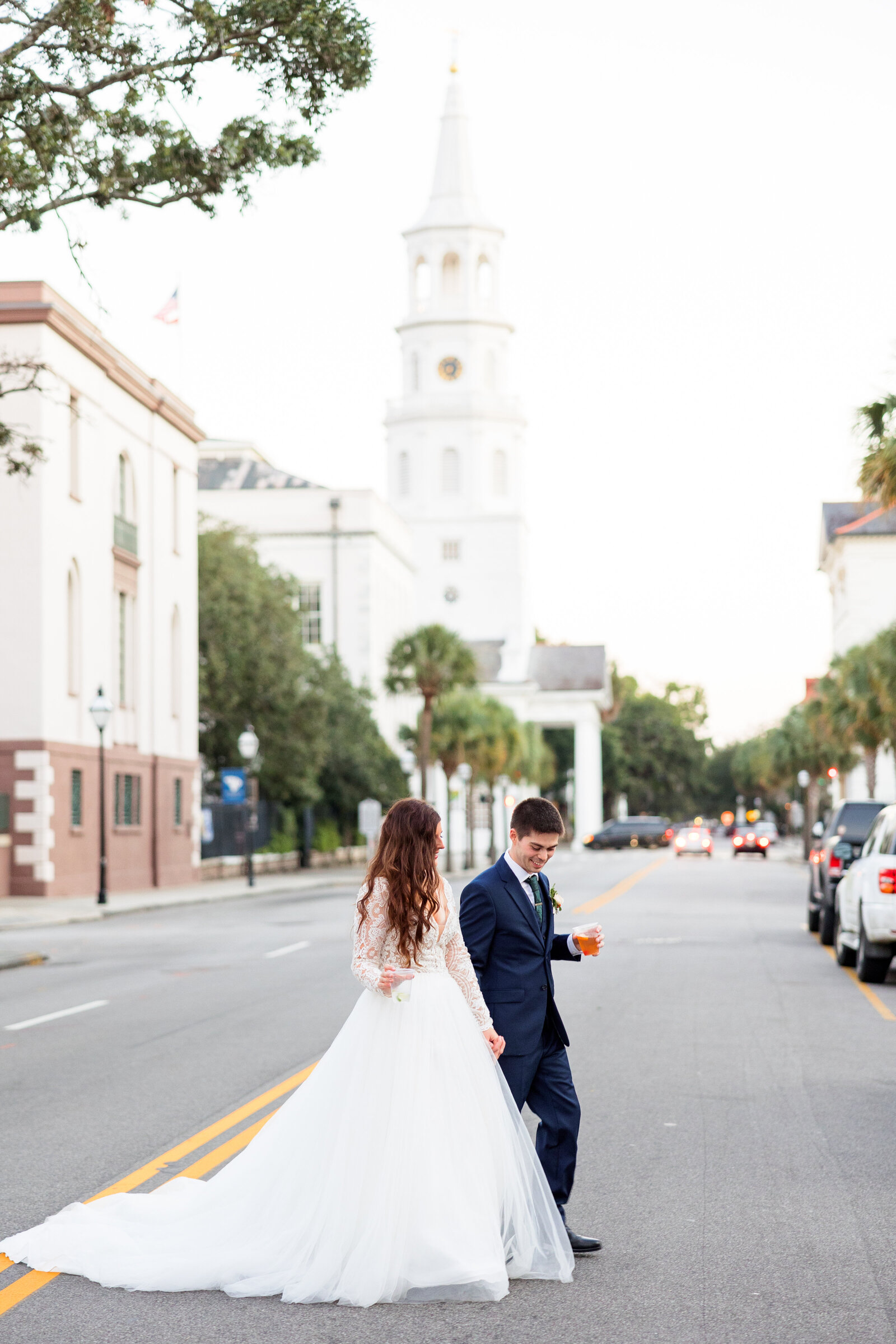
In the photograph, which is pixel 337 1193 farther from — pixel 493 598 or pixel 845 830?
pixel 493 598

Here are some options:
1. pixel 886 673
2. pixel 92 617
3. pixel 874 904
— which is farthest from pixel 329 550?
pixel 874 904

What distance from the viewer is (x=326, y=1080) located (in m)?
6.19

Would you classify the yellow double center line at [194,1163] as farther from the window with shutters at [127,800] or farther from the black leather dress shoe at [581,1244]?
the window with shutters at [127,800]

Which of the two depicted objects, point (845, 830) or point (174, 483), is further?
point (174, 483)

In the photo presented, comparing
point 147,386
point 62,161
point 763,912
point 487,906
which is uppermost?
point 147,386

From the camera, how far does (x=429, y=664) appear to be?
6050cm

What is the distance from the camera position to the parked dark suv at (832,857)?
2141cm

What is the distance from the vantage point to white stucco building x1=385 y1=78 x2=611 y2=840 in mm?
100375

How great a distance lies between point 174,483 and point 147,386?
13.8ft

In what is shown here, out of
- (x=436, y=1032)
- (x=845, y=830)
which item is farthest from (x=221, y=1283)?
(x=845, y=830)

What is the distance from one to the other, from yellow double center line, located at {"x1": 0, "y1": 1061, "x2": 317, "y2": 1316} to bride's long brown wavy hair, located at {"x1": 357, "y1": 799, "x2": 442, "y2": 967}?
5.92 ft

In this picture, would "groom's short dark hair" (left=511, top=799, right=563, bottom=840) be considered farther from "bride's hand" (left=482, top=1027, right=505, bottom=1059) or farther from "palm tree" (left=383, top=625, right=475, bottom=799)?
"palm tree" (left=383, top=625, right=475, bottom=799)

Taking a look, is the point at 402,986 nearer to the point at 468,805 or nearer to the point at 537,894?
the point at 537,894

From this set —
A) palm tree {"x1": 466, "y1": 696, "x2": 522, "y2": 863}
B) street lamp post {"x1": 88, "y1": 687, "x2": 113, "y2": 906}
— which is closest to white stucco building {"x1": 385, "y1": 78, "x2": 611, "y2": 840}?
palm tree {"x1": 466, "y1": 696, "x2": 522, "y2": 863}
